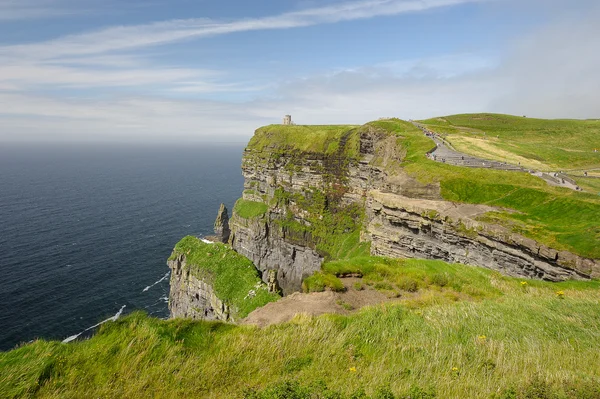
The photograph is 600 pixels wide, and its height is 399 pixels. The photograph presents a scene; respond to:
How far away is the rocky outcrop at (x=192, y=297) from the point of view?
2703 cm

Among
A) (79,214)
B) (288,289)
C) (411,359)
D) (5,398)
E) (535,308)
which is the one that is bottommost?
(288,289)

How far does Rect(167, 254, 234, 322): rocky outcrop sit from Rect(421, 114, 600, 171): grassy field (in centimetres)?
3844

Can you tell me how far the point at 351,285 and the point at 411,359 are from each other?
8.35 metres

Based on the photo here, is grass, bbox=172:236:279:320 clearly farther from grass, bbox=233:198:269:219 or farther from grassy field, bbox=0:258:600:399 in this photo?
grass, bbox=233:198:269:219

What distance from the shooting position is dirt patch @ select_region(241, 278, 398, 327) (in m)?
12.5

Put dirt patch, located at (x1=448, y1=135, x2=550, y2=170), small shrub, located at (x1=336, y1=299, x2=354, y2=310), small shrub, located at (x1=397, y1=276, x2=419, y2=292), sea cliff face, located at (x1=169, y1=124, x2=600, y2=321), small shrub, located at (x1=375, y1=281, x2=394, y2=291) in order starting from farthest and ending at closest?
dirt patch, located at (x1=448, y1=135, x2=550, y2=170) < sea cliff face, located at (x1=169, y1=124, x2=600, y2=321) < small shrub, located at (x1=375, y1=281, x2=394, y2=291) < small shrub, located at (x1=397, y1=276, x2=419, y2=292) < small shrub, located at (x1=336, y1=299, x2=354, y2=310)

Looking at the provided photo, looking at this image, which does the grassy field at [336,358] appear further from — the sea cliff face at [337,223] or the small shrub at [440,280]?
the sea cliff face at [337,223]

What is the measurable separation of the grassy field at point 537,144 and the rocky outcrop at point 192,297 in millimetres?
38436

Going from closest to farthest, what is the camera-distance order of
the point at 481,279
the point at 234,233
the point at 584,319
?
1. the point at 584,319
2. the point at 481,279
3. the point at 234,233

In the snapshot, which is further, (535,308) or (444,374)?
(535,308)

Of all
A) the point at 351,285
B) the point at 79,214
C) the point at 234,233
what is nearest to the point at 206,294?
the point at 351,285

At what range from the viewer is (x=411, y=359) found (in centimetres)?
856

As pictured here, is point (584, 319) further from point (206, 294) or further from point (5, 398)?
point (206, 294)

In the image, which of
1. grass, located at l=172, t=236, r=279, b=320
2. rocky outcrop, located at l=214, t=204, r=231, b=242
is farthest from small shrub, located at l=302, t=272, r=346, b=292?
rocky outcrop, located at l=214, t=204, r=231, b=242
